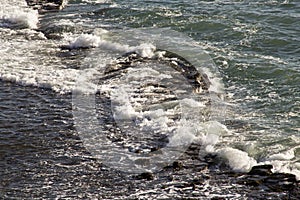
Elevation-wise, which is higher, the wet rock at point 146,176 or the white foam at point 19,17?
the white foam at point 19,17

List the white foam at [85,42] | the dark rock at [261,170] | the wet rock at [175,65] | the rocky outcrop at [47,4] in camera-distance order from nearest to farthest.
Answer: the dark rock at [261,170] < the wet rock at [175,65] < the white foam at [85,42] < the rocky outcrop at [47,4]

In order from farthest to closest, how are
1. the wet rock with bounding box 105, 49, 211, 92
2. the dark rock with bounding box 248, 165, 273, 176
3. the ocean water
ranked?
the wet rock with bounding box 105, 49, 211, 92 < the ocean water < the dark rock with bounding box 248, 165, 273, 176

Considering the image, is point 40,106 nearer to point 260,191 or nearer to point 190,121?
point 190,121

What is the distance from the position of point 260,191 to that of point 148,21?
12.6m

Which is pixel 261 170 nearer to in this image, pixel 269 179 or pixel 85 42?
pixel 269 179

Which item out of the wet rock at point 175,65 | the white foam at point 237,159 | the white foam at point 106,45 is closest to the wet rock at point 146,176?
the white foam at point 237,159

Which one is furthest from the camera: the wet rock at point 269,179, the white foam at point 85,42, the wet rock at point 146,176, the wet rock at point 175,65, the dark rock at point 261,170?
the white foam at point 85,42

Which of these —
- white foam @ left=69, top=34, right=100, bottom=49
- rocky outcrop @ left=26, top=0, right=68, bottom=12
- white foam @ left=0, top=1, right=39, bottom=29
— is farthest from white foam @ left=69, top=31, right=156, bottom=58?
rocky outcrop @ left=26, top=0, right=68, bottom=12

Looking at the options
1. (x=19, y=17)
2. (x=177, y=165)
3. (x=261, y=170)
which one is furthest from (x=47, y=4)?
(x=261, y=170)

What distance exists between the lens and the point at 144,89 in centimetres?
1528

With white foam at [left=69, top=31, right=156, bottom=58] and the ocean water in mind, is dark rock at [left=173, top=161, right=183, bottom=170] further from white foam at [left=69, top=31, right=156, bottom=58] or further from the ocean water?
white foam at [left=69, top=31, right=156, bottom=58]

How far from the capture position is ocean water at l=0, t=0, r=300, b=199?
451 inches

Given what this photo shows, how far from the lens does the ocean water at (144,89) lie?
1145cm

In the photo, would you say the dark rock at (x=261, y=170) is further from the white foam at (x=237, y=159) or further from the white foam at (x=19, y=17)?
the white foam at (x=19, y=17)
